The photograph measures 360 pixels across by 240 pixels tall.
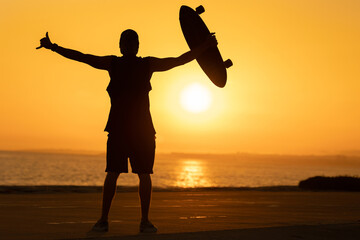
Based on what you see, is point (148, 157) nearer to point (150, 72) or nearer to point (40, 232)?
point (150, 72)

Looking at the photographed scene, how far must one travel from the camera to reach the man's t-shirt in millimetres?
7633

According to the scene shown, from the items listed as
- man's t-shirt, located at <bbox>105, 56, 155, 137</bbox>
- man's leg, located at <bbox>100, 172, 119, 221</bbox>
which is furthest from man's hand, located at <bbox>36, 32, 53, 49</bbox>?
man's leg, located at <bbox>100, 172, 119, 221</bbox>

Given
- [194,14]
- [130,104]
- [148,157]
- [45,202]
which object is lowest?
[45,202]

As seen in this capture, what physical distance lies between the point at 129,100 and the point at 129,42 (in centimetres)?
67

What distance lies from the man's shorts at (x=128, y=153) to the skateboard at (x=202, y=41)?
1.86 metres

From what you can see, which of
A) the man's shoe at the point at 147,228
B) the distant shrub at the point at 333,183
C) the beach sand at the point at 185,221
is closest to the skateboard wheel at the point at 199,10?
the beach sand at the point at 185,221

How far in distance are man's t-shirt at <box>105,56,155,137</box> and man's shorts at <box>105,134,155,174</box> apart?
7 centimetres

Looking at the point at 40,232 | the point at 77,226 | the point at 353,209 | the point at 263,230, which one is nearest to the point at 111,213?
the point at 77,226

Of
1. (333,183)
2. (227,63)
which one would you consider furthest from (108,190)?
(333,183)

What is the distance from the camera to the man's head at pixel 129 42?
25.5ft

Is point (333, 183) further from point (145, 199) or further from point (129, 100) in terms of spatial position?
point (129, 100)

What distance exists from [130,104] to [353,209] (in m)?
7.74

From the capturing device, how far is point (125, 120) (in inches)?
301

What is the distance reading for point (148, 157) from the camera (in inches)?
302
